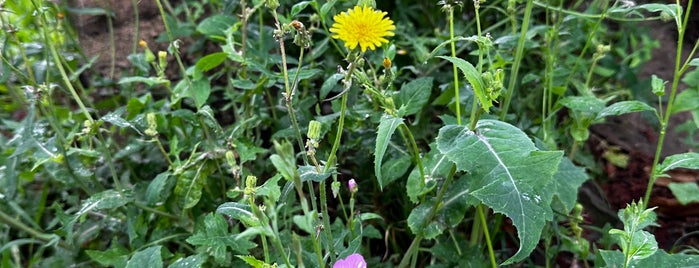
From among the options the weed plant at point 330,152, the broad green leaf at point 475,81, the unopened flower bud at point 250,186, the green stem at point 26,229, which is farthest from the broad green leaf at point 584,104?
the green stem at point 26,229

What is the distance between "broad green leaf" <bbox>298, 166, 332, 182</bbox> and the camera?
0.88 meters

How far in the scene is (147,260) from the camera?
1047 mm

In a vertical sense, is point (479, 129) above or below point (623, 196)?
above

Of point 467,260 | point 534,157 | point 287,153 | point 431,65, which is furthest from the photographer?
point 431,65

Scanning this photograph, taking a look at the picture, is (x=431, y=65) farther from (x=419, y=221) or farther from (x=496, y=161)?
(x=496, y=161)

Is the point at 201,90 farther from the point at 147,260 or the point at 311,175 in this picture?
the point at 311,175

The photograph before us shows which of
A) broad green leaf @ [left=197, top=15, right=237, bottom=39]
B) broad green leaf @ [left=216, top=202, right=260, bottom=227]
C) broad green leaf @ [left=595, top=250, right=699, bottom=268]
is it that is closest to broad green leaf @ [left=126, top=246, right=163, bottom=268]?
broad green leaf @ [left=216, top=202, right=260, bottom=227]

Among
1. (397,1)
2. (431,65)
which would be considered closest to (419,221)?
(431,65)

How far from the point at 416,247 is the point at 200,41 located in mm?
1015

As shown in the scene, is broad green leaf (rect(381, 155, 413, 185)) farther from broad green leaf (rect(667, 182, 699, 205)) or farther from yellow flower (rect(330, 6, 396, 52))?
broad green leaf (rect(667, 182, 699, 205))

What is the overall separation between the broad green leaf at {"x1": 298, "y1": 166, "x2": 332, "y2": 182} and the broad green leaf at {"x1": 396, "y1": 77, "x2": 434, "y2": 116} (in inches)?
15.8

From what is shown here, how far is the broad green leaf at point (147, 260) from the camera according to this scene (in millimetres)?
1032

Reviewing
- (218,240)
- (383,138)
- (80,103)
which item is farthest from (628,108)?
(80,103)

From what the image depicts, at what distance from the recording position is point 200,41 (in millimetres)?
1798
